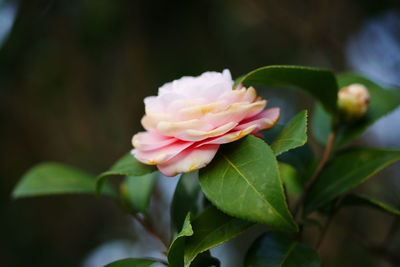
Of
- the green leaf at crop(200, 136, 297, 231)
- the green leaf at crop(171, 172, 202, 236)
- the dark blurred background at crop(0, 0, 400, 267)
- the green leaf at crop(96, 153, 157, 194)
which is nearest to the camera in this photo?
the green leaf at crop(200, 136, 297, 231)

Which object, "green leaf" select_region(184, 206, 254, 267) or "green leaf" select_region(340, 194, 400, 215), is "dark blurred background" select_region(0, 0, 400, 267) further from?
"green leaf" select_region(184, 206, 254, 267)

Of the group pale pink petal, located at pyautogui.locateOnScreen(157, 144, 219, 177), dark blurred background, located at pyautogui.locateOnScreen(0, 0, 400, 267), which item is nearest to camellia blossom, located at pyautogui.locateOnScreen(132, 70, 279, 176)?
pale pink petal, located at pyautogui.locateOnScreen(157, 144, 219, 177)

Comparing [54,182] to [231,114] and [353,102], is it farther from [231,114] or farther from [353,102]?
[353,102]

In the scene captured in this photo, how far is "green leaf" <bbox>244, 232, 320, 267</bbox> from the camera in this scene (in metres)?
0.49

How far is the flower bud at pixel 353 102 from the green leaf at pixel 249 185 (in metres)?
0.26

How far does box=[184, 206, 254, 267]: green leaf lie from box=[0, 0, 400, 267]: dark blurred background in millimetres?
1492

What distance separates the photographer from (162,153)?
1.57 ft

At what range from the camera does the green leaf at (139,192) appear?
2.62ft

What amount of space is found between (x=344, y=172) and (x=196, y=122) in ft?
1.02

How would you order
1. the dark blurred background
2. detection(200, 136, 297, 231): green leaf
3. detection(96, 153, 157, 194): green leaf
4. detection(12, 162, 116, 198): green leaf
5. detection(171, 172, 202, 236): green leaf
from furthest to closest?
the dark blurred background < detection(12, 162, 116, 198): green leaf < detection(171, 172, 202, 236): green leaf < detection(96, 153, 157, 194): green leaf < detection(200, 136, 297, 231): green leaf

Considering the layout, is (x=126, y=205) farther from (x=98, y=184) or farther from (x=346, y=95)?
(x=346, y=95)

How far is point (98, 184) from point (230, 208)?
0.25m

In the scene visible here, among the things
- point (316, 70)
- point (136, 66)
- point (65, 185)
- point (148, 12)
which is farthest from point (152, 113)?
point (148, 12)

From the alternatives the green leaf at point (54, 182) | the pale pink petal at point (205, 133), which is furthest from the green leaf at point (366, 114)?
the green leaf at point (54, 182)
